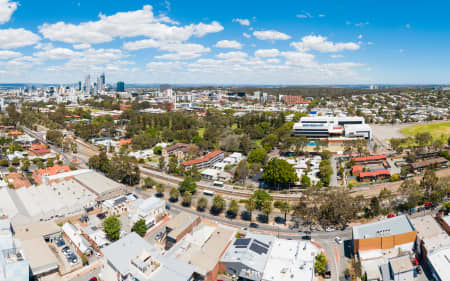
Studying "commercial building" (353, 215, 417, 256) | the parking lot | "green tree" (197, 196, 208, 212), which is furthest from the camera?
"green tree" (197, 196, 208, 212)

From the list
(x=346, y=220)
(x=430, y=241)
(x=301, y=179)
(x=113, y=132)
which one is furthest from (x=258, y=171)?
(x=113, y=132)

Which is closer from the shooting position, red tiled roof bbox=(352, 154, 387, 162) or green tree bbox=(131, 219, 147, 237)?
green tree bbox=(131, 219, 147, 237)

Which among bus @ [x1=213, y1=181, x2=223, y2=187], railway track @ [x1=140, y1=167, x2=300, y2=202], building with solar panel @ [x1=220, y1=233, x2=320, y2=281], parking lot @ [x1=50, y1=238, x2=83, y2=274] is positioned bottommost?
parking lot @ [x1=50, y1=238, x2=83, y2=274]

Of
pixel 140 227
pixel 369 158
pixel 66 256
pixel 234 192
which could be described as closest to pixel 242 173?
pixel 234 192

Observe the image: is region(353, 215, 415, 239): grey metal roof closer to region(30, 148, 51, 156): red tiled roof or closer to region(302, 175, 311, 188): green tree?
region(302, 175, 311, 188): green tree

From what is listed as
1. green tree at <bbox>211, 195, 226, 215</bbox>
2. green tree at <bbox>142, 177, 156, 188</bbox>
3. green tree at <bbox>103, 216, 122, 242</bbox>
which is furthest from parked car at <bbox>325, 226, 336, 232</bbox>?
green tree at <bbox>142, 177, 156, 188</bbox>

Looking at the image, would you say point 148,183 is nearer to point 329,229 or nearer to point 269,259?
point 269,259

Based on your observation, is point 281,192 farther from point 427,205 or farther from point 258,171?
point 427,205
